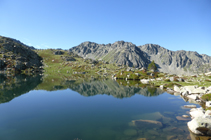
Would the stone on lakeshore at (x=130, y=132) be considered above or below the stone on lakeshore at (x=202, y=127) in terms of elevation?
below

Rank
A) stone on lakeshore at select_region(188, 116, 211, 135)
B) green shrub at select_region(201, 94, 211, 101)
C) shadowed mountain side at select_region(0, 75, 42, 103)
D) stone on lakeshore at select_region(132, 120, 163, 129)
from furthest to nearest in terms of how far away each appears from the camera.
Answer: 1. shadowed mountain side at select_region(0, 75, 42, 103)
2. green shrub at select_region(201, 94, 211, 101)
3. stone on lakeshore at select_region(132, 120, 163, 129)
4. stone on lakeshore at select_region(188, 116, 211, 135)

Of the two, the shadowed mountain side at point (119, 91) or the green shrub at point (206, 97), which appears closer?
the green shrub at point (206, 97)

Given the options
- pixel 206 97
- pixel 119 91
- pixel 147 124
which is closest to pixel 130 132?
pixel 147 124

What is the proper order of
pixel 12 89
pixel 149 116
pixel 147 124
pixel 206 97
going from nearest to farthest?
1. pixel 147 124
2. pixel 149 116
3. pixel 206 97
4. pixel 12 89

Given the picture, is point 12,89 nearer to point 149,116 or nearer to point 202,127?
point 149,116

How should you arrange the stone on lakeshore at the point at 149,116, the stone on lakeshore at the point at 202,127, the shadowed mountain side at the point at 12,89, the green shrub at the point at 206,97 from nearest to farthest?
the stone on lakeshore at the point at 202,127 → the stone on lakeshore at the point at 149,116 → the green shrub at the point at 206,97 → the shadowed mountain side at the point at 12,89

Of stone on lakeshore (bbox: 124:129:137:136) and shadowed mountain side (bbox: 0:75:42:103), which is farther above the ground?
shadowed mountain side (bbox: 0:75:42:103)

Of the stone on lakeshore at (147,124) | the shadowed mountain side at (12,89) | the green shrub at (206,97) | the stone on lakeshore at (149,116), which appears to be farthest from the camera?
the shadowed mountain side at (12,89)

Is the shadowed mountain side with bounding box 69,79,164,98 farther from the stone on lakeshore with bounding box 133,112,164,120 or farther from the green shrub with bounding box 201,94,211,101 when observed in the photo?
the stone on lakeshore with bounding box 133,112,164,120

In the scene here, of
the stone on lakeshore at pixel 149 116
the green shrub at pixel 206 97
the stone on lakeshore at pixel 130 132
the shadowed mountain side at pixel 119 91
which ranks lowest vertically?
the stone on lakeshore at pixel 130 132

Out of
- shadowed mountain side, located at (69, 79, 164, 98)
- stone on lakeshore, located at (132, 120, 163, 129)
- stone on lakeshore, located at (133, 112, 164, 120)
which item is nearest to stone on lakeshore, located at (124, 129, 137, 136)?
stone on lakeshore, located at (132, 120, 163, 129)

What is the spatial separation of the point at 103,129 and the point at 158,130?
1037cm

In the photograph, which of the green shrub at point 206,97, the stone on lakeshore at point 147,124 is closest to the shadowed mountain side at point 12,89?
the stone on lakeshore at point 147,124

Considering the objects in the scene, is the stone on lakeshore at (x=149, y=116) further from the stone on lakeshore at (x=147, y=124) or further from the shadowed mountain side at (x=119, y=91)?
the shadowed mountain side at (x=119, y=91)
